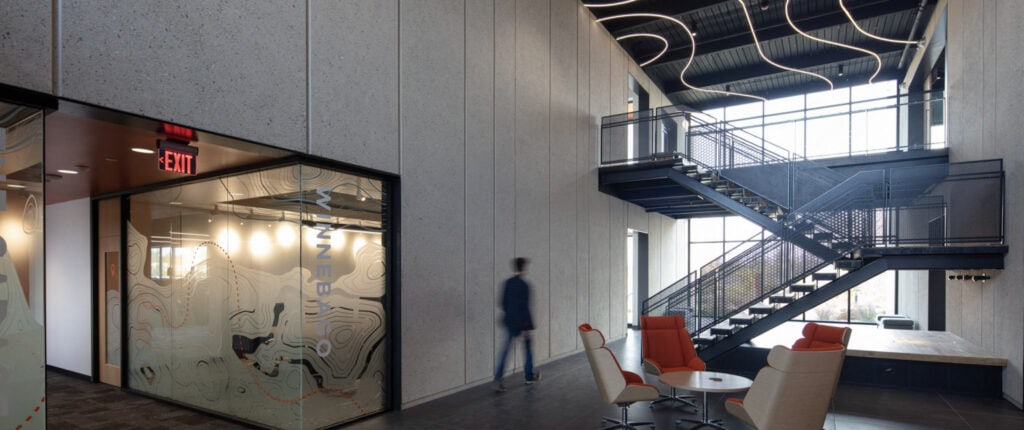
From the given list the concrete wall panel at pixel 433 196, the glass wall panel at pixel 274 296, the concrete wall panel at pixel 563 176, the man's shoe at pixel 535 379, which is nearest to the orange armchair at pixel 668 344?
the man's shoe at pixel 535 379

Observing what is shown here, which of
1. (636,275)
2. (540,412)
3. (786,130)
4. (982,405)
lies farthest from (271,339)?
(636,275)

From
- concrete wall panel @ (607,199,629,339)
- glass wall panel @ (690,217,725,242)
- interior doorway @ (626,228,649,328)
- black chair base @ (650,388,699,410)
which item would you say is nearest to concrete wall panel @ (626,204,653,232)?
interior doorway @ (626,228,649,328)

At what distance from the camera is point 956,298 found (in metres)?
9.31

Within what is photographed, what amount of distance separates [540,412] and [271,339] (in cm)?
292

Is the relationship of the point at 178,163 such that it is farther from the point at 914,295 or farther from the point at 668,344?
the point at 914,295

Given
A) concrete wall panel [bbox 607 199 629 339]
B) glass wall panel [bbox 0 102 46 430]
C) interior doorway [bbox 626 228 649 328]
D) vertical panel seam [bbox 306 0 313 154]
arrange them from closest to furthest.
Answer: glass wall panel [bbox 0 102 46 430]
vertical panel seam [bbox 306 0 313 154]
concrete wall panel [bbox 607 199 629 339]
interior doorway [bbox 626 228 649 328]

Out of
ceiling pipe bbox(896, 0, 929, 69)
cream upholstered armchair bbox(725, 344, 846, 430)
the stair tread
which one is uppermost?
ceiling pipe bbox(896, 0, 929, 69)

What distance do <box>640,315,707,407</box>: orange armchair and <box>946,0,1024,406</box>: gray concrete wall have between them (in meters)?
3.52

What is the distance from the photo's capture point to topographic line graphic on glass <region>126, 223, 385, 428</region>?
514cm

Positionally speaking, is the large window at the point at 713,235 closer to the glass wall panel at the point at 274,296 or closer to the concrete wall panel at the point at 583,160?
the concrete wall panel at the point at 583,160

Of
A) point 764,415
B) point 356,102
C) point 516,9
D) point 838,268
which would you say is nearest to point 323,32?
point 356,102

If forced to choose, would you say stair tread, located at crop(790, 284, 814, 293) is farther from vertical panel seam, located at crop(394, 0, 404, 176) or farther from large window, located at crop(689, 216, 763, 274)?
large window, located at crop(689, 216, 763, 274)

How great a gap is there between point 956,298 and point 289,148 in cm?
1087

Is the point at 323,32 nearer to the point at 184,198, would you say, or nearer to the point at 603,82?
the point at 184,198
